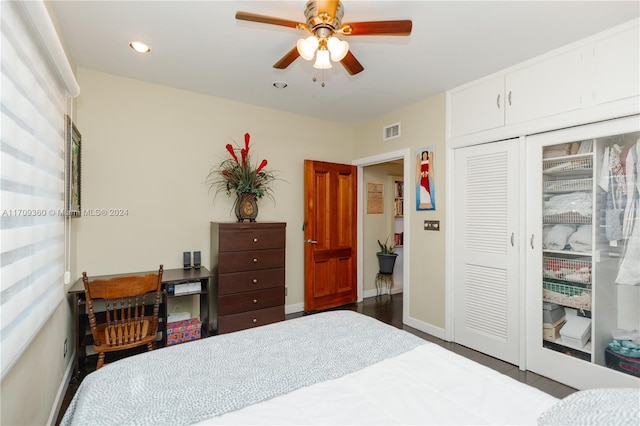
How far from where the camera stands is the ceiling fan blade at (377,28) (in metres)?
1.74

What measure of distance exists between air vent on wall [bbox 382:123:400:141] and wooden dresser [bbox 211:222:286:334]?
6.01 feet

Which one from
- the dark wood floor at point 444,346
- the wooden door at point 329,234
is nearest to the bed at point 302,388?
the dark wood floor at point 444,346

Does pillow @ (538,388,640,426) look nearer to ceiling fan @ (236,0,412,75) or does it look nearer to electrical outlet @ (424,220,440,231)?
ceiling fan @ (236,0,412,75)

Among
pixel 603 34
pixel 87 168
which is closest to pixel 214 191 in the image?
pixel 87 168

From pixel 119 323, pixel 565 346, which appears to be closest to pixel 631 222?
pixel 565 346

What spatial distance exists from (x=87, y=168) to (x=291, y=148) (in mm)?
2220

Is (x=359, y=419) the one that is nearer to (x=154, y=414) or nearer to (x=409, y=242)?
(x=154, y=414)

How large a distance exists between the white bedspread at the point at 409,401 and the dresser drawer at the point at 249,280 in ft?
6.94

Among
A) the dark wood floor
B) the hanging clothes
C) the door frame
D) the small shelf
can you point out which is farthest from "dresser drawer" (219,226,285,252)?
the hanging clothes

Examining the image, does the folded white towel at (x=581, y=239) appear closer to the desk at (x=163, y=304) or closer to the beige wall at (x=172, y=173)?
the beige wall at (x=172, y=173)

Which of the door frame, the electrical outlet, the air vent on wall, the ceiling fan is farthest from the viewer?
the air vent on wall

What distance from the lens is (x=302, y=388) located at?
114 cm

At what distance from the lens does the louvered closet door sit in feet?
9.04

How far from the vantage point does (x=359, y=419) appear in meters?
0.96
